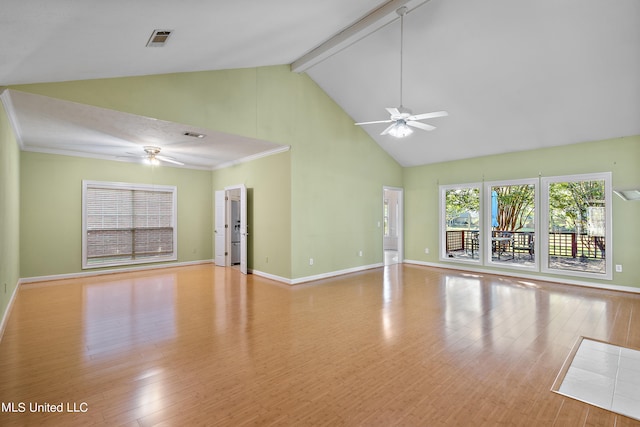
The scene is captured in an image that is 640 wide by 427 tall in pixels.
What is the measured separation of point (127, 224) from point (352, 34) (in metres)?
6.50

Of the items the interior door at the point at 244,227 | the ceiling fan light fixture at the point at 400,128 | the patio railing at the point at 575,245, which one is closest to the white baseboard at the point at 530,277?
the patio railing at the point at 575,245

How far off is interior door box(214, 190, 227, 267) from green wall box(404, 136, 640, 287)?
497 centimetres

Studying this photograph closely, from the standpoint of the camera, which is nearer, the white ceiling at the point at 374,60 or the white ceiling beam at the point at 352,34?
the white ceiling at the point at 374,60

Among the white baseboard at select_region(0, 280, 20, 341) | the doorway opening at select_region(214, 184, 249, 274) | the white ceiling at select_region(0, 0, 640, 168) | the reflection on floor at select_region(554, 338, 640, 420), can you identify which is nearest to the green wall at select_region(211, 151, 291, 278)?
the white ceiling at select_region(0, 0, 640, 168)

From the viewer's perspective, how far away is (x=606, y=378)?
8.31 ft

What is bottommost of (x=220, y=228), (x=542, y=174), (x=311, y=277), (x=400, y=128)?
(x=311, y=277)

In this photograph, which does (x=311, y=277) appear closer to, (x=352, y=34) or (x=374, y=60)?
(x=374, y=60)

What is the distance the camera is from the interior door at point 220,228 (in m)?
7.86

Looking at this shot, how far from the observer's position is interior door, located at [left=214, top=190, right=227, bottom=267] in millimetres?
7863

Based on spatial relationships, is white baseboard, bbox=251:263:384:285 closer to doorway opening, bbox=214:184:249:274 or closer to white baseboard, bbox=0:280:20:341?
doorway opening, bbox=214:184:249:274

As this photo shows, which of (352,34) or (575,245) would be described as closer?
(352,34)

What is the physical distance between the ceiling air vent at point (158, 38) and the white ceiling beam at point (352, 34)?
2762 mm

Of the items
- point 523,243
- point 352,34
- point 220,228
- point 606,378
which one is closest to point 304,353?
point 606,378

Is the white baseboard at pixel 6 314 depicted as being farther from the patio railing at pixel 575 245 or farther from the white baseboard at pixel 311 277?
the patio railing at pixel 575 245
